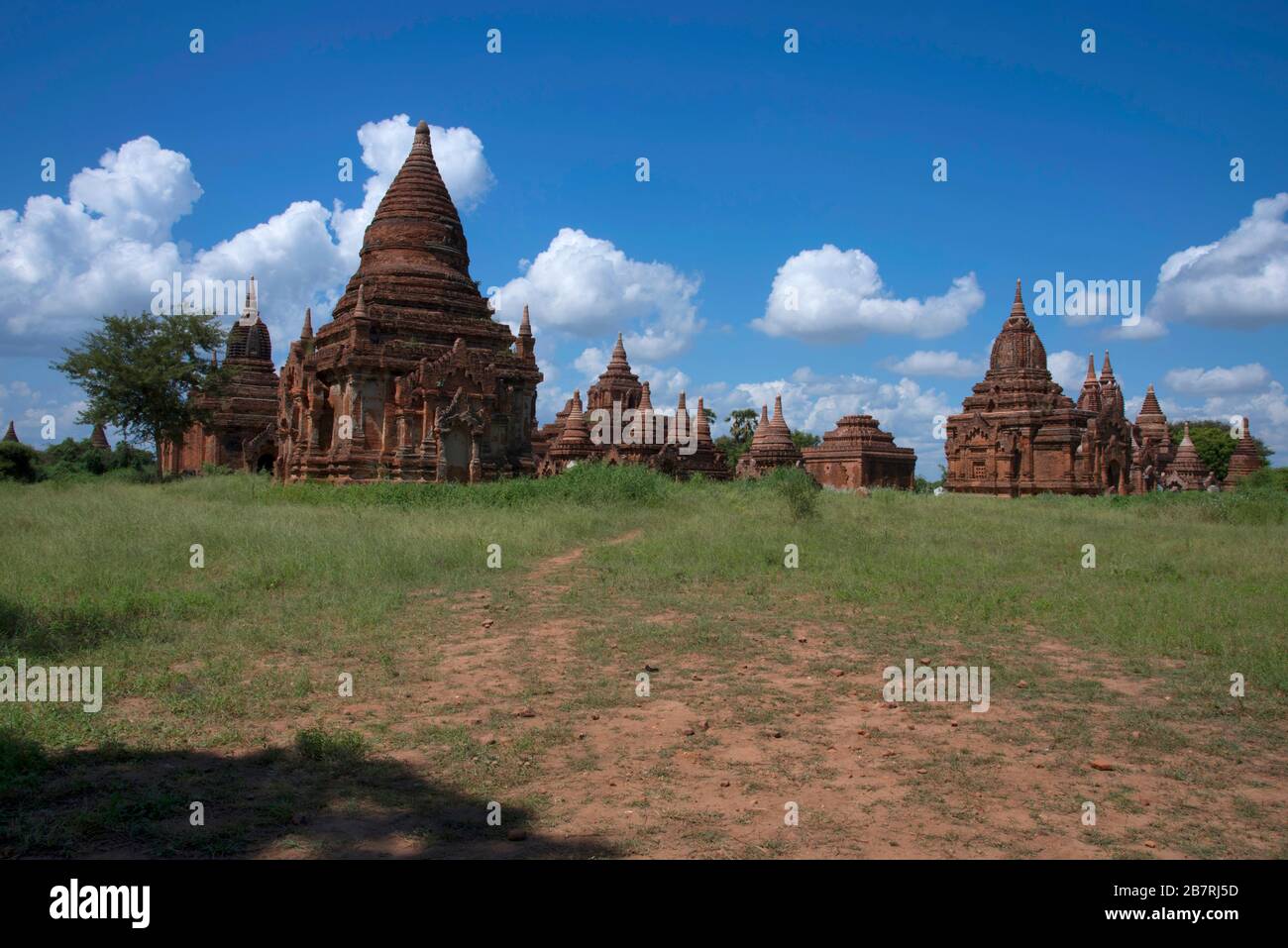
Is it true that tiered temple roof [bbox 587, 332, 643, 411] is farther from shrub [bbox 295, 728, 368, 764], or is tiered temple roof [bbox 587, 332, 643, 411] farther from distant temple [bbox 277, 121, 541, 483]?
shrub [bbox 295, 728, 368, 764]

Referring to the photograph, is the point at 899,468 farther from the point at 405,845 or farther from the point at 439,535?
the point at 405,845

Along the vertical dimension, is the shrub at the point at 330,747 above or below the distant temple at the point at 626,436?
below

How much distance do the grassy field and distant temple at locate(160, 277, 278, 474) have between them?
831 inches

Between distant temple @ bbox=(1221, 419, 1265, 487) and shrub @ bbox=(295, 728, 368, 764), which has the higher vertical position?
distant temple @ bbox=(1221, 419, 1265, 487)

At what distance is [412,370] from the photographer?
80.1ft

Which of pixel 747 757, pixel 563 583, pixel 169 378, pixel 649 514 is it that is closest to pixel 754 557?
pixel 563 583

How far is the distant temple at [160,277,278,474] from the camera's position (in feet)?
115

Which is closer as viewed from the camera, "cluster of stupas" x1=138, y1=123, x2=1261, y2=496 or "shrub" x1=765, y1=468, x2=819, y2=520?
"shrub" x1=765, y1=468, x2=819, y2=520

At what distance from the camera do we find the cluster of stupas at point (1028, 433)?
118ft

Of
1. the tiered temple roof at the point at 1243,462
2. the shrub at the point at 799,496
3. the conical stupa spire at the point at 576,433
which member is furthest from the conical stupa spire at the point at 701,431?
the tiered temple roof at the point at 1243,462

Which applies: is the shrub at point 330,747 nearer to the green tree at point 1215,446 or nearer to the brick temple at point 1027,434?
the brick temple at point 1027,434

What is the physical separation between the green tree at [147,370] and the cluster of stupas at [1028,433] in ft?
97.0

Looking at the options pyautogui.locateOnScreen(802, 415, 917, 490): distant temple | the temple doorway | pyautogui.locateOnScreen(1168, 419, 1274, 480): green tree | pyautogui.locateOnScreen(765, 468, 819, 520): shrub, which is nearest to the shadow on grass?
pyautogui.locateOnScreen(765, 468, 819, 520): shrub

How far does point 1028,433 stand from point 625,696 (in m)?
34.0
